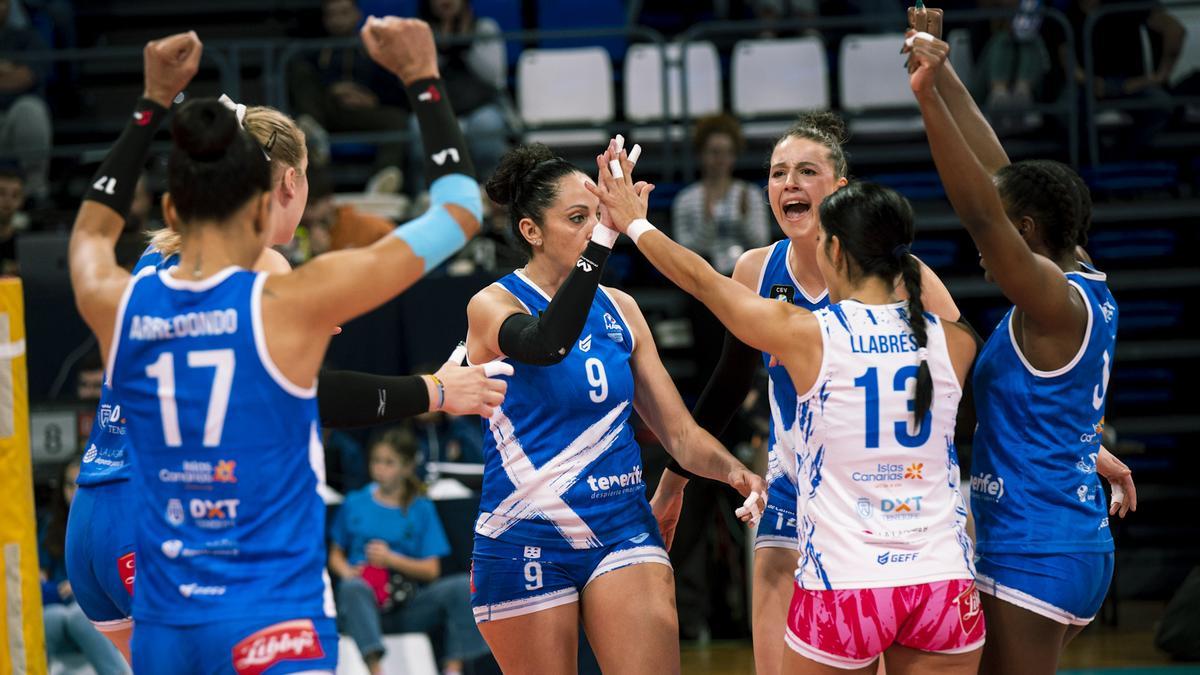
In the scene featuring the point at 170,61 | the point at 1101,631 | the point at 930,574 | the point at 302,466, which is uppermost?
the point at 170,61

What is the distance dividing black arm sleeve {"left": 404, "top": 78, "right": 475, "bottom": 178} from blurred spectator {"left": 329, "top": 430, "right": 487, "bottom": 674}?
15.0 feet

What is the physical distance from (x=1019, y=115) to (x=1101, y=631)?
4089mm

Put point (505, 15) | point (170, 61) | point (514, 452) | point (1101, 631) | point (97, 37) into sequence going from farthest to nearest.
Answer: point (97, 37) < point (505, 15) < point (1101, 631) < point (514, 452) < point (170, 61)

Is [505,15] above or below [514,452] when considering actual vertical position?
above

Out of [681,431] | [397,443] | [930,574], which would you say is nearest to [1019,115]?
[397,443]

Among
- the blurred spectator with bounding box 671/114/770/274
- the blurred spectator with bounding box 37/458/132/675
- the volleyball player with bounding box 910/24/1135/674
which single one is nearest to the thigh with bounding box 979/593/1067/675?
the volleyball player with bounding box 910/24/1135/674

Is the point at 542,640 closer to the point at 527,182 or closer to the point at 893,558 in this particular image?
the point at 893,558

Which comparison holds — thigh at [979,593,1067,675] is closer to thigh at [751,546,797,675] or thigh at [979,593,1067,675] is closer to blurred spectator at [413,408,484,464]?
thigh at [751,546,797,675]

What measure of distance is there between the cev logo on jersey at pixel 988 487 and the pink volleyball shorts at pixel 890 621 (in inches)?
14.2

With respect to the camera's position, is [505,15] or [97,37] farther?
[97,37]

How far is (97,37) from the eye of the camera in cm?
1307

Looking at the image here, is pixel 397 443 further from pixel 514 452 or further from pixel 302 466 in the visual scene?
pixel 302 466

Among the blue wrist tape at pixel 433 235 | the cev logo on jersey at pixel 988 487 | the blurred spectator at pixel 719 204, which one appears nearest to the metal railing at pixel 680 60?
the blurred spectator at pixel 719 204

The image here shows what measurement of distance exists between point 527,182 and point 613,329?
551 millimetres
